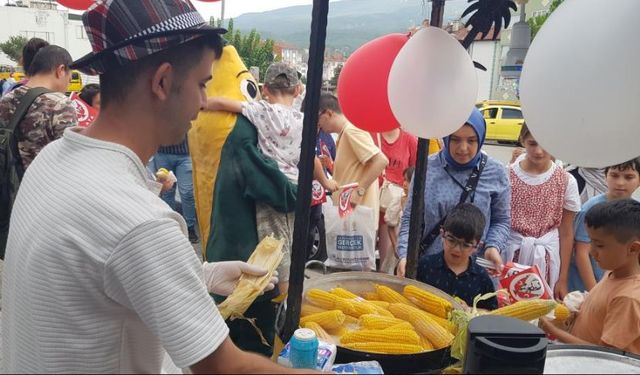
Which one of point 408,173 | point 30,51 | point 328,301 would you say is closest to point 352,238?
point 408,173

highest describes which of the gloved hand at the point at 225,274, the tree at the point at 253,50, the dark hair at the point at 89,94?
the tree at the point at 253,50

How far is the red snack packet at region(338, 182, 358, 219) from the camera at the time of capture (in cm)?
390

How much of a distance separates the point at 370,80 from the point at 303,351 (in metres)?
1.59

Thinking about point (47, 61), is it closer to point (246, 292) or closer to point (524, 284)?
point (246, 292)

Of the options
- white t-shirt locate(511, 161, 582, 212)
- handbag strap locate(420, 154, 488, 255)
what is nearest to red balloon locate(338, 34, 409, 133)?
handbag strap locate(420, 154, 488, 255)

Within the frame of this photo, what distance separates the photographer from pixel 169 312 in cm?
85

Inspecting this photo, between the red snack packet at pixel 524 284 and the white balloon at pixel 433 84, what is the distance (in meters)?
0.72

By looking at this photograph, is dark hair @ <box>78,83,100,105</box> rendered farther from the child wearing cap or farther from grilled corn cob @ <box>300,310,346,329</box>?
grilled corn cob @ <box>300,310,346,329</box>

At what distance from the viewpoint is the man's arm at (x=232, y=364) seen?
0.89 m

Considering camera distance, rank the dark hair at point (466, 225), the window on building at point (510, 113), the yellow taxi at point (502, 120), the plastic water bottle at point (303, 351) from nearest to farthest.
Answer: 1. the plastic water bottle at point (303, 351)
2. the dark hair at point (466, 225)
3. the yellow taxi at point (502, 120)
4. the window on building at point (510, 113)

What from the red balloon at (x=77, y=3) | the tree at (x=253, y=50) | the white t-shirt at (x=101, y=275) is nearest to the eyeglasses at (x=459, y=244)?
the white t-shirt at (x=101, y=275)

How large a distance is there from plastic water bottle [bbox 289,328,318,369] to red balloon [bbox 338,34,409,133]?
1526mm

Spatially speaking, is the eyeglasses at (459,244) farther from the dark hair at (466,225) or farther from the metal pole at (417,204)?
the metal pole at (417,204)

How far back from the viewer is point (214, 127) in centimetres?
276
